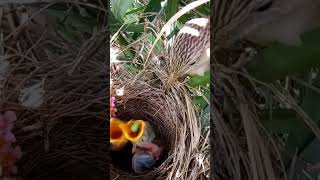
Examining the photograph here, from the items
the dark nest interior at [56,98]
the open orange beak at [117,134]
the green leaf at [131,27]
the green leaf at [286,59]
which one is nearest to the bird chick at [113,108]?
the open orange beak at [117,134]

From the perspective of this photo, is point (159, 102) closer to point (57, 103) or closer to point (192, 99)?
point (192, 99)

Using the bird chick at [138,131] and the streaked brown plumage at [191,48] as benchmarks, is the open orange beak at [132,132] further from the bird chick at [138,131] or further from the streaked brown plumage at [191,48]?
the streaked brown plumage at [191,48]

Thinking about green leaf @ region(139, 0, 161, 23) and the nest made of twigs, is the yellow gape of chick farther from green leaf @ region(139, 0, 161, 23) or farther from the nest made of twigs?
green leaf @ region(139, 0, 161, 23)

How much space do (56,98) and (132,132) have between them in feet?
1.01

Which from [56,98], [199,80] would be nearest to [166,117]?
[199,80]

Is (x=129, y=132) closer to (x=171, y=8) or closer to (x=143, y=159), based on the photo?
(x=143, y=159)

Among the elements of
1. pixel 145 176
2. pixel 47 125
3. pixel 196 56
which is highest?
pixel 196 56

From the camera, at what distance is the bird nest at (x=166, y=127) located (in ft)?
2.70

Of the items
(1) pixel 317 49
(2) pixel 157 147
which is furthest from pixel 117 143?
(1) pixel 317 49

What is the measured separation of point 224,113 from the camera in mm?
553

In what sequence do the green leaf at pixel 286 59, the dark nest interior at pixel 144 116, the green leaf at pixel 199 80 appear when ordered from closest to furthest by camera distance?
the green leaf at pixel 286 59 < the green leaf at pixel 199 80 < the dark nest interior at pixel 144 116

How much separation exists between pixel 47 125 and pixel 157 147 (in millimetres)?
332

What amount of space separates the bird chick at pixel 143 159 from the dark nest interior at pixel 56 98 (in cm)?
25

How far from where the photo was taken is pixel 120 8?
88cm
